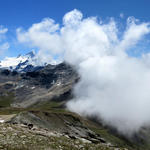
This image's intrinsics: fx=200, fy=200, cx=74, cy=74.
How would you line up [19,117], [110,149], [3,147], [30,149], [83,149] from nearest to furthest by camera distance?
[3,147] → [30,149] → [83,149] → [110,149] → [19,117]

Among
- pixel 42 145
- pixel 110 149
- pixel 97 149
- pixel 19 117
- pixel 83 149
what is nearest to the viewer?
pixel 42 145

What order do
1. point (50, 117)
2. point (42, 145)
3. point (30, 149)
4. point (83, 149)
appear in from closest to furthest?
point (30, 149)
point (42, 145)
point (83, 149)
point (50, 117)

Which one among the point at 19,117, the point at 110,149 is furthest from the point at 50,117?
the point at 110,149

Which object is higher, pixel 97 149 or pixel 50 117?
pixel 50 117

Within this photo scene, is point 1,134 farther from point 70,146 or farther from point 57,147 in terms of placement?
point 70,146

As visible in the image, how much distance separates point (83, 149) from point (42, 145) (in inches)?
252

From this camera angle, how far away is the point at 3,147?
2403 centimetres

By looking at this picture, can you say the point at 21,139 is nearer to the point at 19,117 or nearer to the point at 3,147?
the point at 3,147

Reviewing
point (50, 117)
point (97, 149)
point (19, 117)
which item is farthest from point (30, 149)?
point (50, 117)

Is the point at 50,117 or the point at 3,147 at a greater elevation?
the point at 50,117

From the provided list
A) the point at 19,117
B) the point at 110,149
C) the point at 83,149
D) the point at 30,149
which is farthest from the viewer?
the point at 19,117

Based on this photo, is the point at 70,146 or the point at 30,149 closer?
the point at 30,149

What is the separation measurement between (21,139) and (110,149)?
15.4 meters

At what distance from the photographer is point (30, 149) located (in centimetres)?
2572
